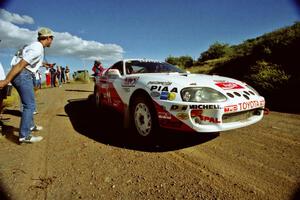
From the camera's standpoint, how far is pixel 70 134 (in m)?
3.75

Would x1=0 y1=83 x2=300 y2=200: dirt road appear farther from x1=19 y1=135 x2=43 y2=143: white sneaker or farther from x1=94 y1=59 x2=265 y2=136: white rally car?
x1=94 y1=59 x2=265 y2=136: white rally car

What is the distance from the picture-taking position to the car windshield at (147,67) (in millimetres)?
4130

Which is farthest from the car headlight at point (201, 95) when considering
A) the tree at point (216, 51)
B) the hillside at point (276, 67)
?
the tree at point (216, 51)

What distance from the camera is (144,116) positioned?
3248 millimetres

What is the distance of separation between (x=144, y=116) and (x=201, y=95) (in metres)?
1.00

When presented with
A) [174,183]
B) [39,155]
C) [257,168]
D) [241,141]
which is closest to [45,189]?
[39,155]

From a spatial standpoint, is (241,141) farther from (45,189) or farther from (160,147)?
(45,189)

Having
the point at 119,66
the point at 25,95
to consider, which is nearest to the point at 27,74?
the point at 25,95

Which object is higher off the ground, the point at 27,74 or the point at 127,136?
the point at 27,74

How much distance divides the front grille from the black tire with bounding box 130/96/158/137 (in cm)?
97

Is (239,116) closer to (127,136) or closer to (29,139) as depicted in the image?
(127,136)

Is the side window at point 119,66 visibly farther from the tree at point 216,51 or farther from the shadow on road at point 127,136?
the tree at point 216,51

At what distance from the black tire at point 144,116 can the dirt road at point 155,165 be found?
20 centimetres

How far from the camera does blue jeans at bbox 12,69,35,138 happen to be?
3.10 metres
